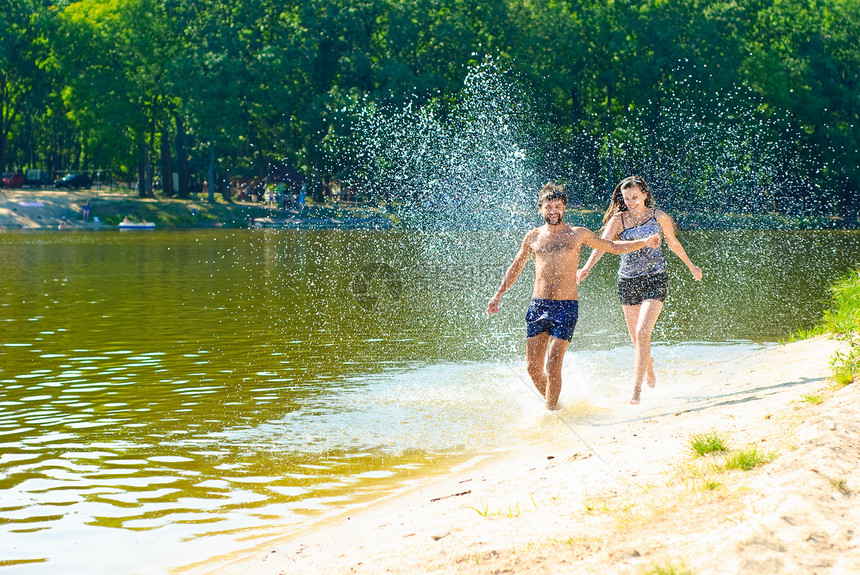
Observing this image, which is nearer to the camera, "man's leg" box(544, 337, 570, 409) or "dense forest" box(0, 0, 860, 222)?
"man's leg" box(544, 337, 570, 409)

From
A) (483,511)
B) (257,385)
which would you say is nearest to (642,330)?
(483,511)

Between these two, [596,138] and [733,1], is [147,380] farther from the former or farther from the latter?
[733,1]

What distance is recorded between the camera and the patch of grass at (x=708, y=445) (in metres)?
6.04

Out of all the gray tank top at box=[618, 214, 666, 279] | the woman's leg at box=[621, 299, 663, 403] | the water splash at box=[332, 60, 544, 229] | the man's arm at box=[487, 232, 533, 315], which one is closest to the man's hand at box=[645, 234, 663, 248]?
the gray tank top at box=[618, 214, 666, 279]

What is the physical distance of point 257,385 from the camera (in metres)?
11.3

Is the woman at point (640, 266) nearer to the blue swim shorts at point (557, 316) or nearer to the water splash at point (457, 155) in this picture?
the blue swim shorts at point (557, 316)

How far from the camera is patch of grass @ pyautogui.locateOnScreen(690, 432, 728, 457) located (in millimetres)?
6039

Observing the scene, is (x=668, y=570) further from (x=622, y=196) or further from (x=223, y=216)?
(x=223, y=216)

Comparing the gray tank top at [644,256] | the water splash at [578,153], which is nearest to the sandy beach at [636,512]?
the gray tank top at [644,256]

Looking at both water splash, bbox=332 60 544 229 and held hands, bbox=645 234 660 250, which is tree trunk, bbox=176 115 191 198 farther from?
A: held hands, bbox=645 234 660 250

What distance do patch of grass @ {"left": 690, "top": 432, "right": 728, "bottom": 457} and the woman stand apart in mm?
2840

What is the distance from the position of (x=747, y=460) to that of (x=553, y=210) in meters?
3.51

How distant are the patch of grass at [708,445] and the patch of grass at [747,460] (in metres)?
0.38

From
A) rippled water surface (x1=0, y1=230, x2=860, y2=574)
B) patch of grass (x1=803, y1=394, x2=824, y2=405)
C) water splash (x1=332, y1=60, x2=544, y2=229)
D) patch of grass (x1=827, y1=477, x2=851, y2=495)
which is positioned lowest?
rippled water surface (x1=0, y1=230, x2=860, y2=574)
